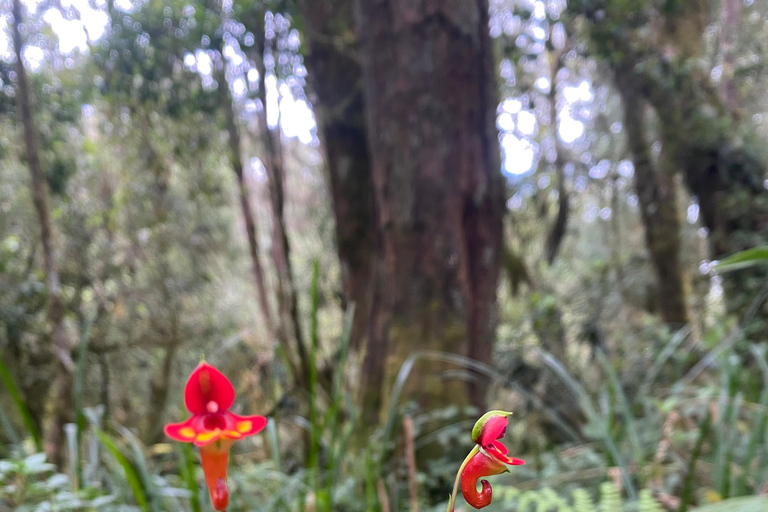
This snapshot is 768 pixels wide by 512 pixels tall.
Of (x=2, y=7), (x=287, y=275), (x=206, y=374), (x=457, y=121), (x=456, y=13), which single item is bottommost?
(x=206, y=374)

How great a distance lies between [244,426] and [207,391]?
6 centimetres

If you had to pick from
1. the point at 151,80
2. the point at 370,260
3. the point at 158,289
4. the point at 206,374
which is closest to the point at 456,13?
the point at 370,260

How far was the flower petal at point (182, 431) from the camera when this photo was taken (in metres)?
0.37

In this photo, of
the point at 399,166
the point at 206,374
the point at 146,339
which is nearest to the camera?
the point at 206,374

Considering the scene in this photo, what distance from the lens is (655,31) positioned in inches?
164

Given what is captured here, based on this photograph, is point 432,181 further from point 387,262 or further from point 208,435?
point 208,435

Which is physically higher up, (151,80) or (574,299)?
(151,80)

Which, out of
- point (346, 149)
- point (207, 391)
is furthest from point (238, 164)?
point (207, 391)

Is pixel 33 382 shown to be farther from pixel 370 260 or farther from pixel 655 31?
pixel 655 31

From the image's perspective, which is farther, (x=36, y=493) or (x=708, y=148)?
(x=708, y=148)

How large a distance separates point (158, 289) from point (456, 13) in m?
4.53

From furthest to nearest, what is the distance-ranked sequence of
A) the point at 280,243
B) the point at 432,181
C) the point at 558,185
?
the point at 558,185, the point at 280,243, the point at 432,181

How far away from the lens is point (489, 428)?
33 centimetres

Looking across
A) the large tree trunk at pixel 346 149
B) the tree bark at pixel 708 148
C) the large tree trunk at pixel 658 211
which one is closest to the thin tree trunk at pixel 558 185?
the large tree trunk at pixel 658 211
